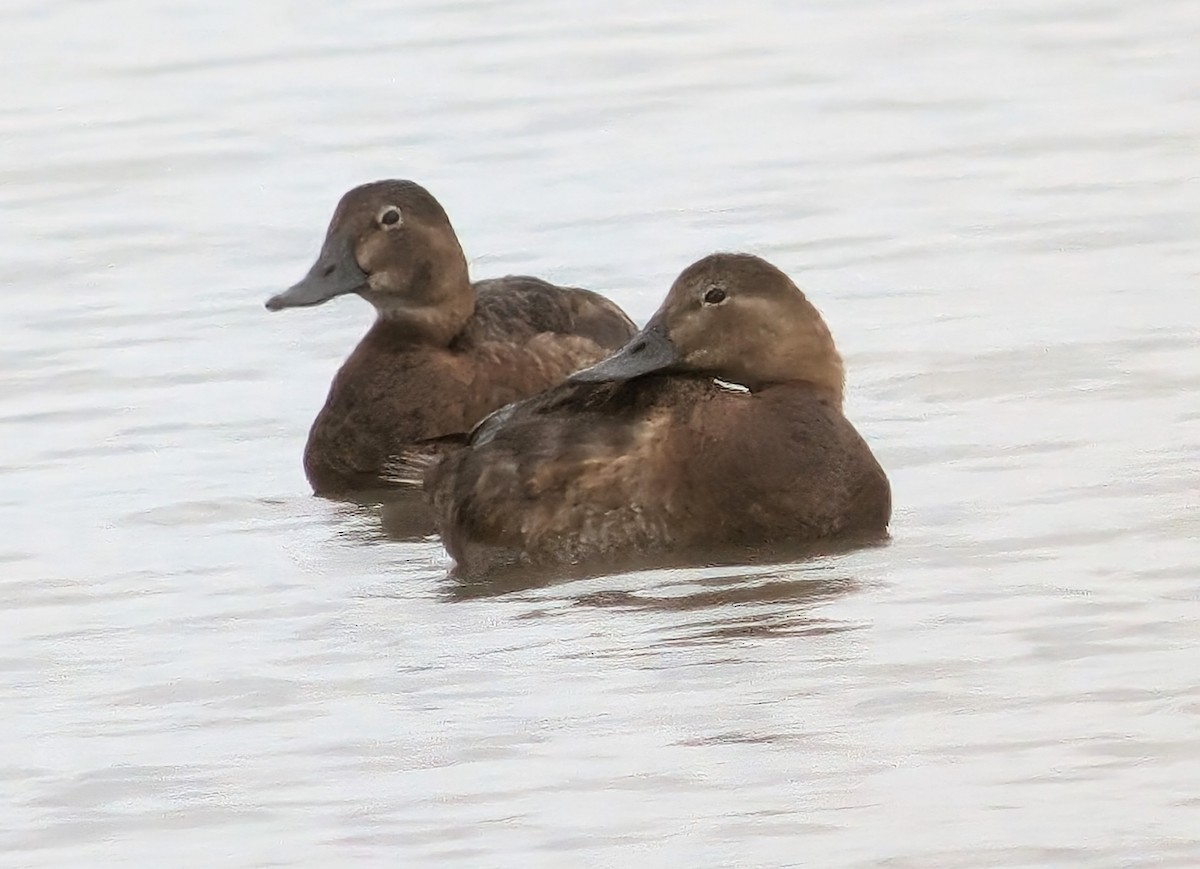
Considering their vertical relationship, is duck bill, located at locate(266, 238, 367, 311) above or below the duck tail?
above

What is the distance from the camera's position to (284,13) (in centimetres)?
1723

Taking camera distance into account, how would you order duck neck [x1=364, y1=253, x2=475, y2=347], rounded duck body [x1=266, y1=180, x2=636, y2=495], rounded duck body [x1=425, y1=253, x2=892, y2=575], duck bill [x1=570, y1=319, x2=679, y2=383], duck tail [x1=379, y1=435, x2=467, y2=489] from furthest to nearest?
duck neck [x1=364, y1=253, x2=475, y2=347], rounded duck body [x1=266, y1=180, x2=636, y2=495], duck tail [x1=379, y1=435, x2=467, y2=489], duck bill [x1=570, y1=319, x2=679, y2=383], rounded duck body [x1=425, y1=253, x2=892, y2=575]

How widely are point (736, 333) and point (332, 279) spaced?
1.91 meters

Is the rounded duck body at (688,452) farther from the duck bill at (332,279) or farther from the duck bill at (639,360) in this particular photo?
the duck bill at (332,279)

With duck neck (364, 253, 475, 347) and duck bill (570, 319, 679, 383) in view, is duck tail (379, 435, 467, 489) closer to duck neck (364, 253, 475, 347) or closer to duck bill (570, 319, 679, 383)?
duck neck (364, 253, 475, 347)

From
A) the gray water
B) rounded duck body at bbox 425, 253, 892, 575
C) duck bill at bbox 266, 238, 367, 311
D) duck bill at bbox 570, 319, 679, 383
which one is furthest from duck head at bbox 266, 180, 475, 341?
duck bill at bbox 570, 319, 679, 383

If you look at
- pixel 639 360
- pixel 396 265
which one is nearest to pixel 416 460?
pixel 396 265

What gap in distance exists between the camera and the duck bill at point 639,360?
8.68m

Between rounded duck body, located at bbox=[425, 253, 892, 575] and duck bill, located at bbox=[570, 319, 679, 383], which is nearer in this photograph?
rounded duck body, located at bbox=[425, 253, 892, 575]

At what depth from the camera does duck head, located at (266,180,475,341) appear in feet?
33.3

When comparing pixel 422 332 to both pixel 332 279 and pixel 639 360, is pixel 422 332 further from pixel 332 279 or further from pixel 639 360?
pixel 639 360

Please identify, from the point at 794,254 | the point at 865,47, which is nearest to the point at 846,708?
the point at 794,254

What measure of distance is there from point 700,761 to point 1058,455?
113 inches

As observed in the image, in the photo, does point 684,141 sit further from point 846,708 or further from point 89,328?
point 846,708
